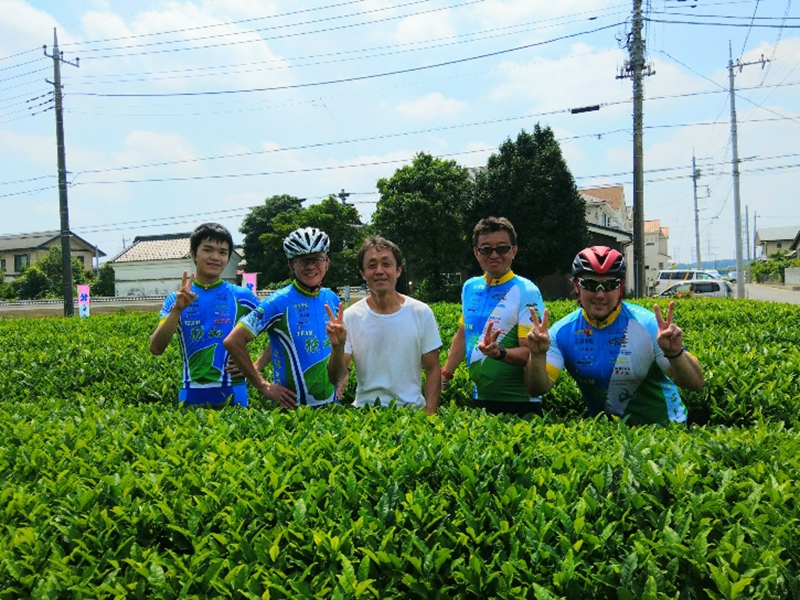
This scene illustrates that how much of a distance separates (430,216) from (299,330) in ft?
94.4

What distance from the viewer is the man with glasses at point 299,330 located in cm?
404

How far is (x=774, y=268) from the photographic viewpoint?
6238 centimetres

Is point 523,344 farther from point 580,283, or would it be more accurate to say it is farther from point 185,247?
point 185,247

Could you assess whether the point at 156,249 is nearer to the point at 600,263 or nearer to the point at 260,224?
the point at 260,224

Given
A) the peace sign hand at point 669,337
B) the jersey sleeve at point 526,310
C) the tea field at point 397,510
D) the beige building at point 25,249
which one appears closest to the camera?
the tea field at point 397,510

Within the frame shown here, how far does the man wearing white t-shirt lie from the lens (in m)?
3.87

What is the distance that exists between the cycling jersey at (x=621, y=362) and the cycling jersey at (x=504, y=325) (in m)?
0.35

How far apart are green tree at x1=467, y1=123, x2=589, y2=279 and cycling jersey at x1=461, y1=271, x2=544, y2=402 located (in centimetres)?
2598

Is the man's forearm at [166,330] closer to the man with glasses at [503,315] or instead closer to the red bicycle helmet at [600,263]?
the man with glasses at [503,315]

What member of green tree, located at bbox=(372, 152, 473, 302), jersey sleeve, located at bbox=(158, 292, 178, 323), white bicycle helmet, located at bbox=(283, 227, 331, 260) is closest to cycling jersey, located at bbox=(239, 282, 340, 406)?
white bicycle helmet, located at bbox=(283, 227, 331, 260)

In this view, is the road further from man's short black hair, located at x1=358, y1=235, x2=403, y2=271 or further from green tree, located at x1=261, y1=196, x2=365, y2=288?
man's short black hair, located at x1=358, y1=235, x2=403, y2=271

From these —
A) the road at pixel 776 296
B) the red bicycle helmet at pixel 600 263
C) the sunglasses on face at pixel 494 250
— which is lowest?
the road at pixel 776 296

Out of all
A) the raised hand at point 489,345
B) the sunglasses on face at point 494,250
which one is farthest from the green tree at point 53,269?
the raised hand at point 489,345

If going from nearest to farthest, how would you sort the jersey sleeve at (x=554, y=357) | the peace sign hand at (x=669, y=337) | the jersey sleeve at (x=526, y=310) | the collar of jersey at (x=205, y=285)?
the peace sign hand at (x=669, y=337) < the jersey sleeve at (x=554, y=357) < the jersey sleeve at (x=526, y=310) < the collar of jersey at (x=205, y=285)
